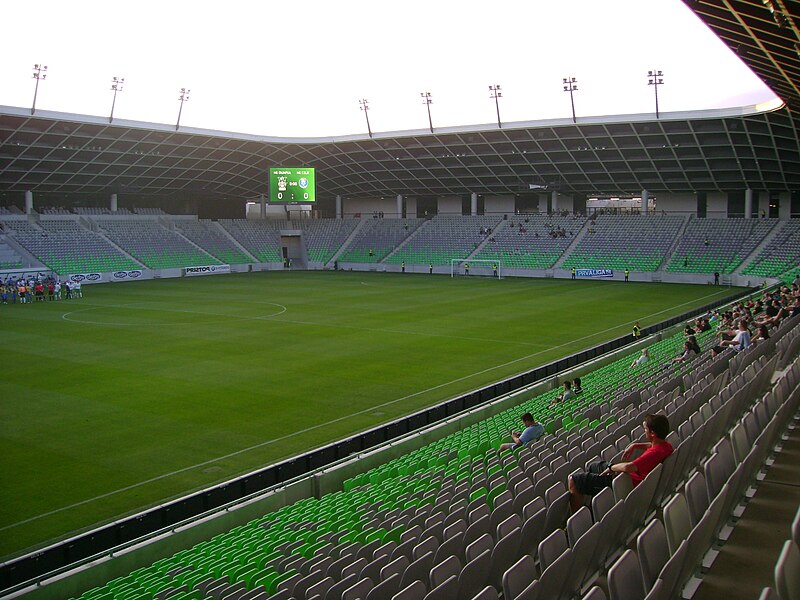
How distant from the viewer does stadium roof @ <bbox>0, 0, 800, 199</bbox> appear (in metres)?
57.2

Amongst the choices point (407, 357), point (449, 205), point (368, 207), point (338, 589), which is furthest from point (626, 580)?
point (368, 207)

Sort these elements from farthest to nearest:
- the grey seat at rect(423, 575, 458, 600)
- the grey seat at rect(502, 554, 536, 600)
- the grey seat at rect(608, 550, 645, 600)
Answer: the grey seat at rect(423, 575, 458, 600)
the grey seat at rect(502, 554, 536, 600)
the grey seat at rect(608, 550, 645, 600)

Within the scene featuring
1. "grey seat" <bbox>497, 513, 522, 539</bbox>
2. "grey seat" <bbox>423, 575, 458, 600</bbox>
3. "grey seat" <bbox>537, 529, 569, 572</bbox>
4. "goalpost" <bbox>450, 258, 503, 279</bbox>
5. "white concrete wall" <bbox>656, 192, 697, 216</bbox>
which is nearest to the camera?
"grey seat" <bbox>423, 575, 458, 600</bbox>

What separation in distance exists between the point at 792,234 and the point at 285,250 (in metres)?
53.6

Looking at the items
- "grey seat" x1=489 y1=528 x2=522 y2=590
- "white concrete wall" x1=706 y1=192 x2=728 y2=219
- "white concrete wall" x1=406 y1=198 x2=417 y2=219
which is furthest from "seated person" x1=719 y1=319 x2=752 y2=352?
"white concrete wall" x1=406 y1=198 x2=417 y2=219

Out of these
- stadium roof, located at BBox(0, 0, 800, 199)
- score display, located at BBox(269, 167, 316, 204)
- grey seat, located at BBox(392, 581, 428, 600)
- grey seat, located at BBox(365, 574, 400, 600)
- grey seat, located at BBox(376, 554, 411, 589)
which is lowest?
grey seat, located at BBox(376, 554, 411, 589)

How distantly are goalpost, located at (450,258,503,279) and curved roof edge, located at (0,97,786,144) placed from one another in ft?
44.7

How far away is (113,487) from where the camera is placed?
15.8 m

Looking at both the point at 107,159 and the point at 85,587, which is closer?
the point at 85,587

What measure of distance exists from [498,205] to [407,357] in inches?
2238

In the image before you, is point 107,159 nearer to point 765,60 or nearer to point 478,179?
point 478,179

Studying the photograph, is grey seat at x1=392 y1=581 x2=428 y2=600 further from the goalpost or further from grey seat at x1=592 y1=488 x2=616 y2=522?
the goalpost

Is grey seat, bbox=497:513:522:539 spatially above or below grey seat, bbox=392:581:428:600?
below

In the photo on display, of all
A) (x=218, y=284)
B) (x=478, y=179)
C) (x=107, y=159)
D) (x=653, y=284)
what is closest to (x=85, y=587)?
(x=218, y=284)
